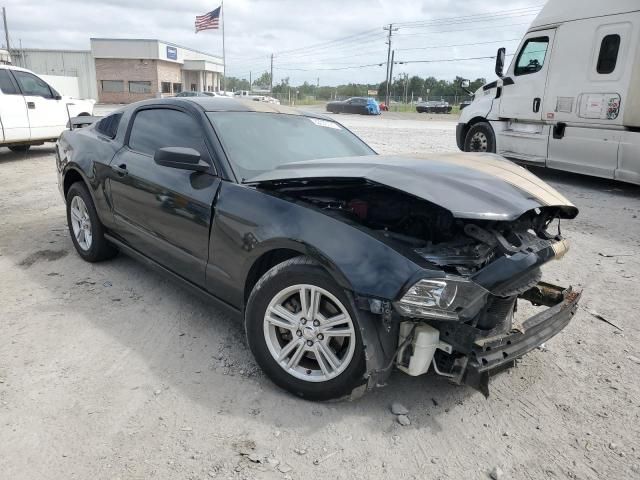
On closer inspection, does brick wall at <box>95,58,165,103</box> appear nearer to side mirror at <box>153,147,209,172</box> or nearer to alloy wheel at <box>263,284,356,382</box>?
side mirror at <box>153,147,209,172</box>

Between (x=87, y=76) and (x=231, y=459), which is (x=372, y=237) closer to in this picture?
(x=231, y=459)

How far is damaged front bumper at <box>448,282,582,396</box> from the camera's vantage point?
235cm

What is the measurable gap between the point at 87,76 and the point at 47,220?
52.9 m

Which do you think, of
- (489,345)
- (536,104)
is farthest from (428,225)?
(536,104)

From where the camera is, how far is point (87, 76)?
170ft

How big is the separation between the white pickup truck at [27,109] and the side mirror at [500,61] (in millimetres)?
9596

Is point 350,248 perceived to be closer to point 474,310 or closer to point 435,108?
point 474,310

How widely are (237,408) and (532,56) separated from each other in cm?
904

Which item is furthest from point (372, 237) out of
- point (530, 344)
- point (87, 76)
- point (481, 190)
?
point (87, 76)

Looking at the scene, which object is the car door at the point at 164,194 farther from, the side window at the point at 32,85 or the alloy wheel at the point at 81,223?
the side window at the point at 32,85

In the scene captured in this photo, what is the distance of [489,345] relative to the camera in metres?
2.38

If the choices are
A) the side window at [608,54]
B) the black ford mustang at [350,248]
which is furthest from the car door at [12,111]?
the side window at [608,54]

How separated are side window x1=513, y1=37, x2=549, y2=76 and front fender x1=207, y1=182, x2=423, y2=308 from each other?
26.6 ft

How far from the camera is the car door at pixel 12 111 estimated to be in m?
10.1
